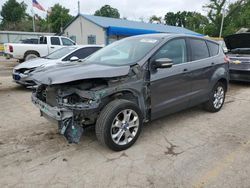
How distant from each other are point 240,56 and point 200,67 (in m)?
4.66

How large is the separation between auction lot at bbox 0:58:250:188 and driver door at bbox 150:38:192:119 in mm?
500

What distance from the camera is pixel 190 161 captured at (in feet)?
11.5

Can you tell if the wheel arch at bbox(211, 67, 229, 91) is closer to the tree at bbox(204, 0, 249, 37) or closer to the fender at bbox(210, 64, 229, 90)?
the fender at bbox(210, 64, 229, 90)

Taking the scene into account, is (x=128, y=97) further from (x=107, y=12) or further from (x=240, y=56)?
(x=107, y=12)

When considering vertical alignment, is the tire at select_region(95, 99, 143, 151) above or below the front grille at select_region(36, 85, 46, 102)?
below

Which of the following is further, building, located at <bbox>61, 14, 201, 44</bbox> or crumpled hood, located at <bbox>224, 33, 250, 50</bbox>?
building, located at <bbox>61, 14, 201, 44</bbox>

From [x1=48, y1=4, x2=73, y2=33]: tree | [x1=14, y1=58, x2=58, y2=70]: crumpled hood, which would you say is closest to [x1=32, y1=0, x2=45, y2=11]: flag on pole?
[x1=48, y1=4, x2=73, y2=33]: tree

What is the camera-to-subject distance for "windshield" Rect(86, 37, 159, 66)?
4113mm

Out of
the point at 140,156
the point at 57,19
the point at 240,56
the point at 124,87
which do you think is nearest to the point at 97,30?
the point at 240,56

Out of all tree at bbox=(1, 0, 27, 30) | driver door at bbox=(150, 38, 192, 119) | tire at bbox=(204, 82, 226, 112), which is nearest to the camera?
driver door at bbox=(150, 38, 192, 119)

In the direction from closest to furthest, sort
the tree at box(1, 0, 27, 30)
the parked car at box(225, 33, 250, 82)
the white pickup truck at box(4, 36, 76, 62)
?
1. the parked car at box(225, 33, 250, 82)
2. the white pickup truck at box(4, 36, 76, 62)
3. the tree at box(1, 0, 27, 30)

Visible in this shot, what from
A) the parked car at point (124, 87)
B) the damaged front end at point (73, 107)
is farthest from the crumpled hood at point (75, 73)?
the damaged front end at point (73, 107)

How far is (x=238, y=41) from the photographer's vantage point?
8.94 meters

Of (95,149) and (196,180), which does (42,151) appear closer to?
(95,149)
